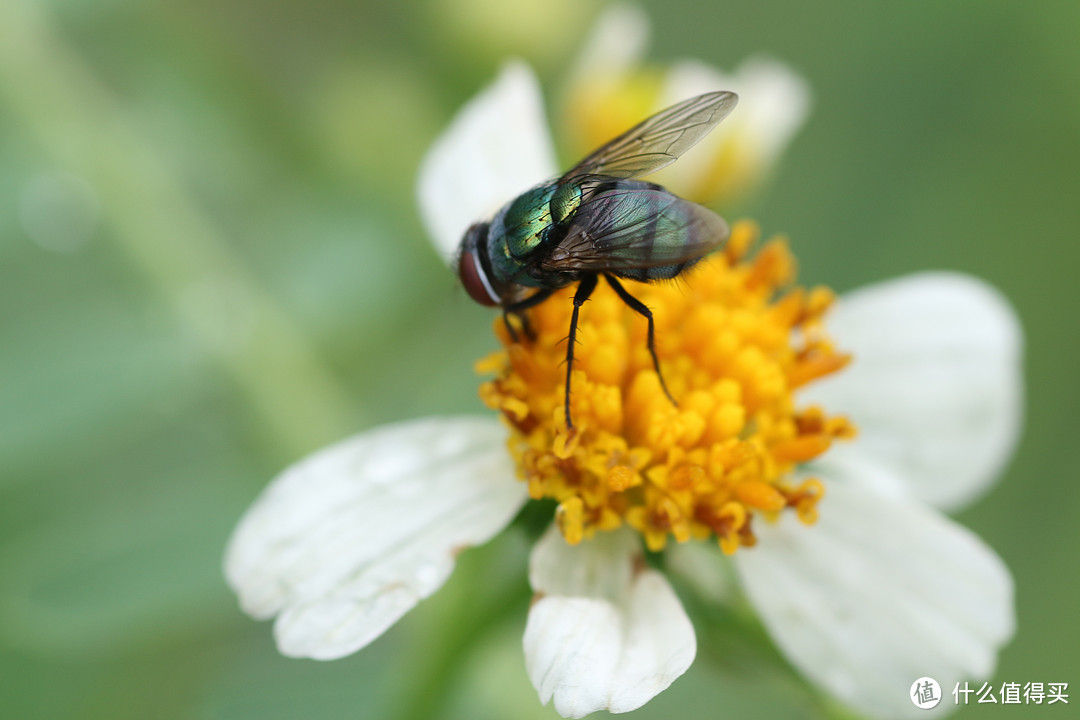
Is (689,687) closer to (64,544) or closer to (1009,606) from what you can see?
(1009,606)

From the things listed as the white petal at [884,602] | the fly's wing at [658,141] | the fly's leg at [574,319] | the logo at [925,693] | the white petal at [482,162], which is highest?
the white petal at [482,162]

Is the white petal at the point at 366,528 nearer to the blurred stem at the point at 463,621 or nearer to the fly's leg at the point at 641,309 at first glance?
the blurred stem at the point at 463,621

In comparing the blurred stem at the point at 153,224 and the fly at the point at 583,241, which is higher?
the blurred stem at the point at 153,224

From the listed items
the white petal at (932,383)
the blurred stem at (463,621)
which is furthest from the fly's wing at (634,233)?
the white petal at (932,383)

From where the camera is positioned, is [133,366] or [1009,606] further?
[133,366]

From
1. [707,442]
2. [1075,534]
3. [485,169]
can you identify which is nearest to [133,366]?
[485,169]

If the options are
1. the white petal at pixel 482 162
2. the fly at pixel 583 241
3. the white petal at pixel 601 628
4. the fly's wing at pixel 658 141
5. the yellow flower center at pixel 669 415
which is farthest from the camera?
the white petal at pixel 482 162
